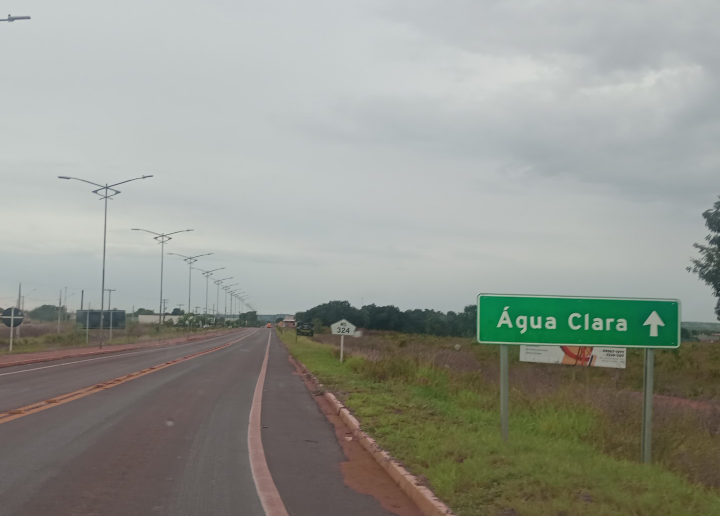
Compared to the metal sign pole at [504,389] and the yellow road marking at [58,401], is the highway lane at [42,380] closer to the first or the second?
the yellow road marking at [58,401]

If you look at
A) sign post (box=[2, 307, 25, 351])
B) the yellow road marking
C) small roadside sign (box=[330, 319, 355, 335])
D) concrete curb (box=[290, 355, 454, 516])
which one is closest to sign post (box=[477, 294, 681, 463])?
concrete curb (box=[290, 355, 454, 516])

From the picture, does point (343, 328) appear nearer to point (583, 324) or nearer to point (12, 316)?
point (12, 316)

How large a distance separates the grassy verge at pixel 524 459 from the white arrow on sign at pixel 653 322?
1608 millimetres

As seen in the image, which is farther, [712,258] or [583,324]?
[712,258]

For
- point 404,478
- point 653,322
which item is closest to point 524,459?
point 404,478

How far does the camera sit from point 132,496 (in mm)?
7023

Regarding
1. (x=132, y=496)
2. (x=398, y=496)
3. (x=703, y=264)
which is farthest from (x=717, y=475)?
(x=703, y=264)

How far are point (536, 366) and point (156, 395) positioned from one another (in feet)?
86.2

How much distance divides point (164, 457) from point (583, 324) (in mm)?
5614

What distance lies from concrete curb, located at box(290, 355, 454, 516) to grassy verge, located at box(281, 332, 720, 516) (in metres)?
0.12

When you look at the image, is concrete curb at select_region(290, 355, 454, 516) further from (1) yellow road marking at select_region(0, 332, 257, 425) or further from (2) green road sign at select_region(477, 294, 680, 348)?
(1) yellow road marking at select_region(0, 332, 257, 425)

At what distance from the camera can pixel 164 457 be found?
356 inches

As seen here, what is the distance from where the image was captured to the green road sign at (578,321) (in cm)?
877

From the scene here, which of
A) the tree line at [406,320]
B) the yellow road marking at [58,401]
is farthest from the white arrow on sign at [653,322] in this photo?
the tree line at [406,320]
